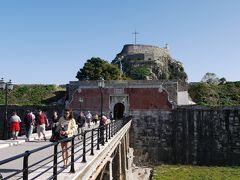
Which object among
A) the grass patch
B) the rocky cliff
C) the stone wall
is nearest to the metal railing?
the grass patch

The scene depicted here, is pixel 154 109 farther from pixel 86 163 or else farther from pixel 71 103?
pixel 86 163

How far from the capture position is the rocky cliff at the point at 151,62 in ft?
199

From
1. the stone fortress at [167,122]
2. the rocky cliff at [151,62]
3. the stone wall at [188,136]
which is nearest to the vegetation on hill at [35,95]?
the stone fortress at [167,122]

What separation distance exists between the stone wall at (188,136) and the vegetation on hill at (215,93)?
8.51 m

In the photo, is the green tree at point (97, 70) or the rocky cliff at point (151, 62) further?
the rocky cliff at point (151, 62)

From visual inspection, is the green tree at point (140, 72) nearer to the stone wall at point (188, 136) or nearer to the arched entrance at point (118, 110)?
the arched entrance at point (118, 110)

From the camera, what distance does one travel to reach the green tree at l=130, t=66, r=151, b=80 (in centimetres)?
5694

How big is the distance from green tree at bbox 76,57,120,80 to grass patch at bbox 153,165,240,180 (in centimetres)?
1817

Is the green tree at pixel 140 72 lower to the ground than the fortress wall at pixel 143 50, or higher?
lower

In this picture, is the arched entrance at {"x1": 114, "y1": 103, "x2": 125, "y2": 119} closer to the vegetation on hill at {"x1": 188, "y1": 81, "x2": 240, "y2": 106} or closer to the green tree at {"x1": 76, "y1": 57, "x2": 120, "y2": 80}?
the vegetation on hill at {"x1": 188, "y1": 81, "x2": 240, "y2": 106}

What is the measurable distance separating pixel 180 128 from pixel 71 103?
9.55m

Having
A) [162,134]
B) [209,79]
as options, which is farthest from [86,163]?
[209,79]

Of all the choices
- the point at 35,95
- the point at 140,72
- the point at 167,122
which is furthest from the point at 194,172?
the point at 140,72

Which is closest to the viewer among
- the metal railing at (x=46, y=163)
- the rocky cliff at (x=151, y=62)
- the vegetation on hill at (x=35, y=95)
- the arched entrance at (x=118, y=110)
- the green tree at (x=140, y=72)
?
Answer: the metal railing at (x=46, y=163)
